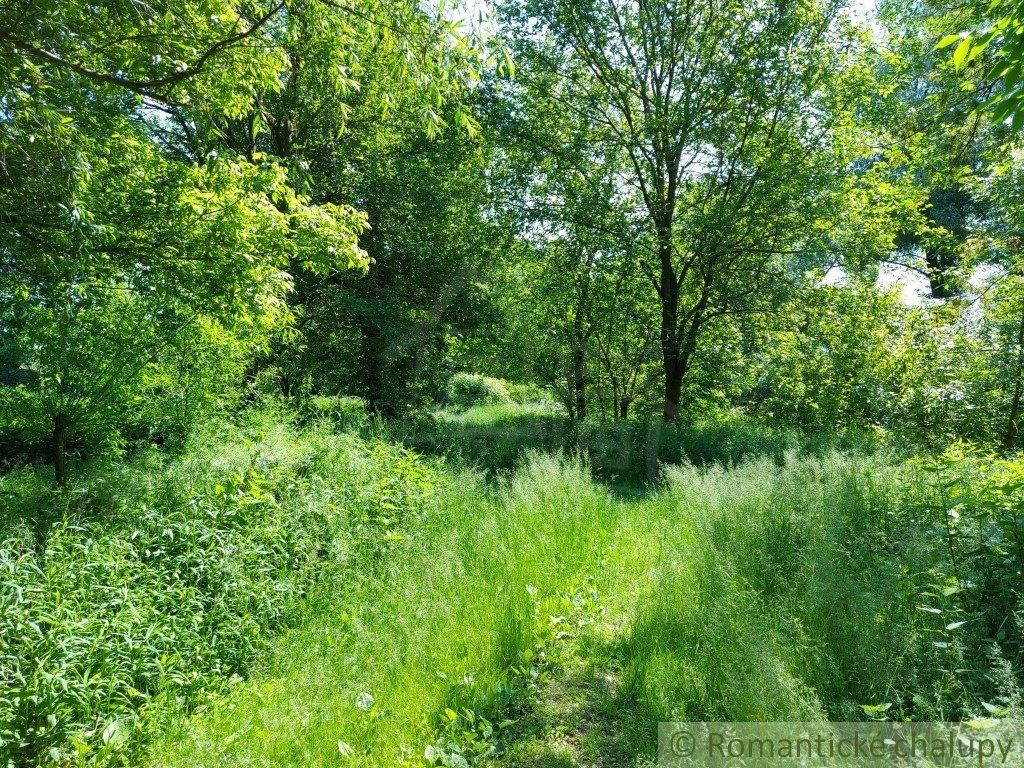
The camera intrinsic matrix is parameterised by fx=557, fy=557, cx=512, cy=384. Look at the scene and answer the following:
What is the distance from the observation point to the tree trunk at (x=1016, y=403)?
8.88 metres

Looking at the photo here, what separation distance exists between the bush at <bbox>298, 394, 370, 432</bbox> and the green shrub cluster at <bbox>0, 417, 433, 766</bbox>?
2.73m

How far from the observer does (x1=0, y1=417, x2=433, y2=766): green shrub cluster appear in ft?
10.4

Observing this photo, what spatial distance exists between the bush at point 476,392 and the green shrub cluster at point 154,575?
16.7 metres

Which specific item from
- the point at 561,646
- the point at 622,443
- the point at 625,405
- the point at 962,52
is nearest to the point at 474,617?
the point at 561,646

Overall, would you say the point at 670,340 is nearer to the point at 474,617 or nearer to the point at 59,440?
the point at 474,617

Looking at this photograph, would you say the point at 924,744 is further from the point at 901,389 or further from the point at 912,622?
the point at 901,389

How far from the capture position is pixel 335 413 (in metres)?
11.2

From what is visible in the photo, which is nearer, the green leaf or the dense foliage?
the dense foliage

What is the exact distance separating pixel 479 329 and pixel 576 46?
6.95 metres

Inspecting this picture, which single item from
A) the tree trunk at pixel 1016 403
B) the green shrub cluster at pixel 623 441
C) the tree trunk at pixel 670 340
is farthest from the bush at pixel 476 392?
the tree trunk at pixel 1016 403

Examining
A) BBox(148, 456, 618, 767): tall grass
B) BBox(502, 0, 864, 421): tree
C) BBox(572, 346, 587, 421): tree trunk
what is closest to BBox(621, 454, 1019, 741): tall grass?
BBox(148, 456, 618, 767): tall grass

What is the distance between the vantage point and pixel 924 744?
2430 mm

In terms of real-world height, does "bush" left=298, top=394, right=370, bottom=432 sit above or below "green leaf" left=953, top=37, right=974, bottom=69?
below

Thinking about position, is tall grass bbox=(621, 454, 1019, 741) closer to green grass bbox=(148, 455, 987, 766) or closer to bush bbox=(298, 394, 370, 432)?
green grass bbox=(148, 455, 987, 766)
